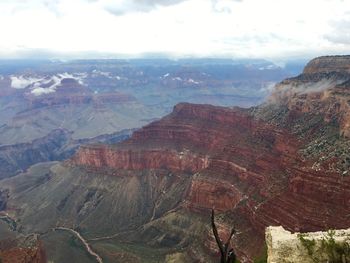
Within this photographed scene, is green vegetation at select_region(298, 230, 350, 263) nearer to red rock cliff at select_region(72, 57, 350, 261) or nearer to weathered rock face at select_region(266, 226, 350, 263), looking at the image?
weathered rock face at select_region(266, 226, 350, 263)

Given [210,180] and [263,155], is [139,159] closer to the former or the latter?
[210,180]

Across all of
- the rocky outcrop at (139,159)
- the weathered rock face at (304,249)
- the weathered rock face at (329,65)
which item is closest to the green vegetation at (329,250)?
the weathered rock face at (304,249)

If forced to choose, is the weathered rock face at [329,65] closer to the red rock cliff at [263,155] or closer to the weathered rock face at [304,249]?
the red rock cliff at [263,155]

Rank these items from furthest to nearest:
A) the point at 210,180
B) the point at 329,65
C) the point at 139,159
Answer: the point at 139,159 → the point at 329,65 → the point at 210,180

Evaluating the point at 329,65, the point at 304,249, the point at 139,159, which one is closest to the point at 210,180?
the point at 139,159

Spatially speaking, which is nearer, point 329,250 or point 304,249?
point 329,250

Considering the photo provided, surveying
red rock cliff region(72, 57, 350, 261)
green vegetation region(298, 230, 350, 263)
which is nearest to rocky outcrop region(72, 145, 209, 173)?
red rock cliff region(72, 57, 350, 261)

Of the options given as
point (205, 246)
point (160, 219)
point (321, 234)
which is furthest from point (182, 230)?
point (321, 234)
